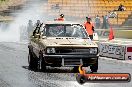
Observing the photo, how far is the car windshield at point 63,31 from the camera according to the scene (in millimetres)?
15125

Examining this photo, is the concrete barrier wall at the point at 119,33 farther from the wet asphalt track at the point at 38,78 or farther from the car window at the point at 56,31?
the car window at the point at 56,31

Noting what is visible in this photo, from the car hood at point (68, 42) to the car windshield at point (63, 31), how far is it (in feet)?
1.26

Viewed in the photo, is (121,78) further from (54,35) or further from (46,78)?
(54,35)

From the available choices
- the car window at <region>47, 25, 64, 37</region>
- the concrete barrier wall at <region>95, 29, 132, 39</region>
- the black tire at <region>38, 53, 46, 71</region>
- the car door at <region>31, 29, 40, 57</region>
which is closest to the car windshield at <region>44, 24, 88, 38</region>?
the car window at <region>47, 25, 64, 37</region>

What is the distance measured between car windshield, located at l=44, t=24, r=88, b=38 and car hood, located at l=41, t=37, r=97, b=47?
1.26ft

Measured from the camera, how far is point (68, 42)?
14258 mm

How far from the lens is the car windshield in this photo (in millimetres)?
15125

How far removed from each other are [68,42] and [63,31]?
105 cm

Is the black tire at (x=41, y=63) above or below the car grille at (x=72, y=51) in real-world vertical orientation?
below

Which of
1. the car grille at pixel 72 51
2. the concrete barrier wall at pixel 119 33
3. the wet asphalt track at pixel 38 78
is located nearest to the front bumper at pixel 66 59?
the car grille at pixel 72 51

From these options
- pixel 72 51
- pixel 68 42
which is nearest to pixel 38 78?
pixel 72 51

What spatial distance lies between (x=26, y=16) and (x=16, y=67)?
148ft

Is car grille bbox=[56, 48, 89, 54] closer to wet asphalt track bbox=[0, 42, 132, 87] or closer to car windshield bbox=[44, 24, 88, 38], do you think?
wet asphalt track bbox=[0, 42, 132, 87]

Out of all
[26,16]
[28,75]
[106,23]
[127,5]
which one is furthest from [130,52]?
[26,16]
